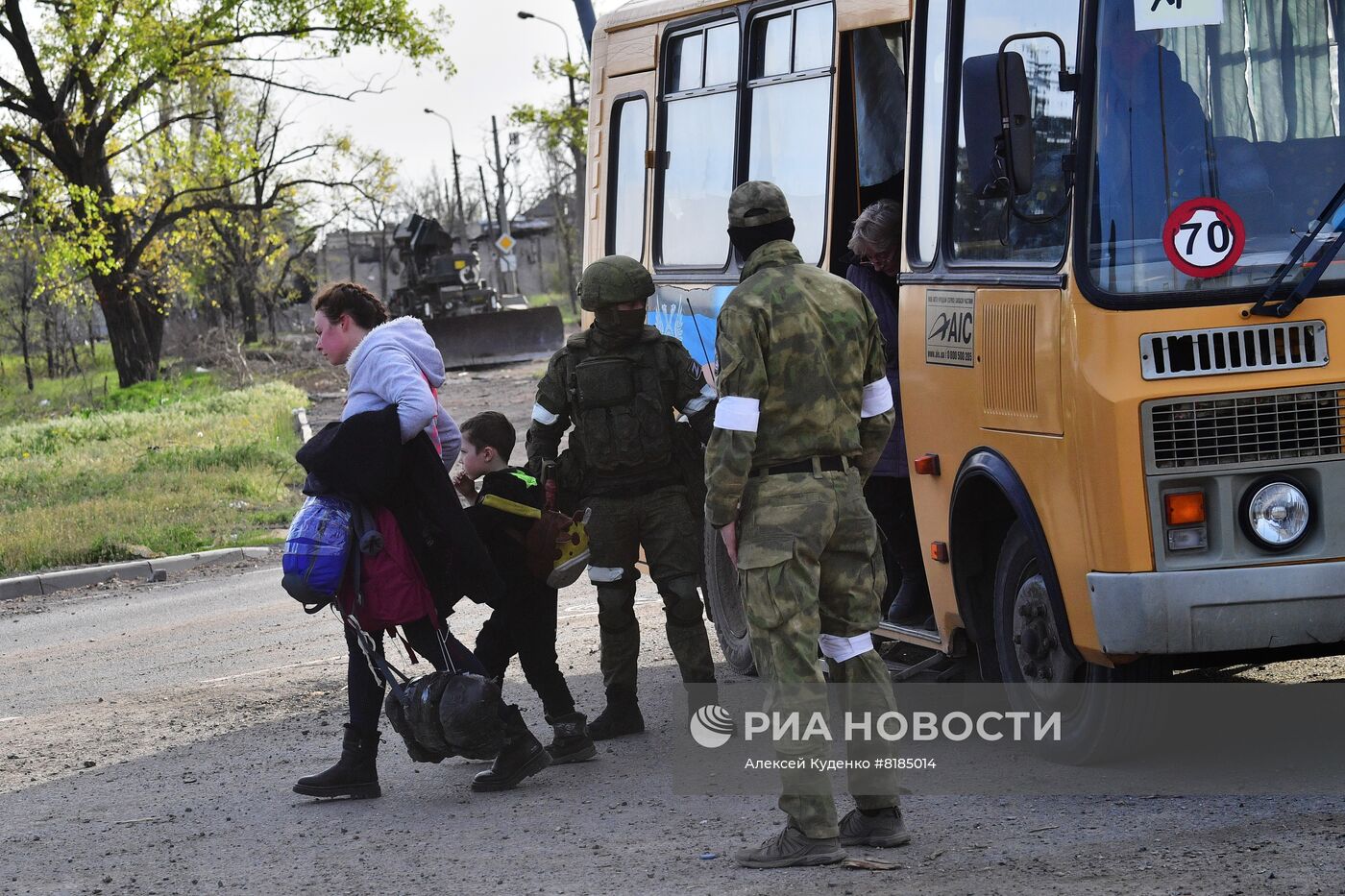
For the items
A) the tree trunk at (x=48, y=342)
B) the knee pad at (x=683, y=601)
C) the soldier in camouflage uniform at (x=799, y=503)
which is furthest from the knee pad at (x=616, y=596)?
the tree trunk at (x=48, y=342)

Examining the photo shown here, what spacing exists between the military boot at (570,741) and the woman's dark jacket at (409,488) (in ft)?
2.28

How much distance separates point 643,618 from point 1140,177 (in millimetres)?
4947

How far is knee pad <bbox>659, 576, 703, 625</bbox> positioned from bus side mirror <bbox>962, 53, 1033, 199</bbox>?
2052mm

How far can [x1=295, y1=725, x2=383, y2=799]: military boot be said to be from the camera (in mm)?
6000

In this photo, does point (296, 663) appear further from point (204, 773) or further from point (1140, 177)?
point (1140, 177)

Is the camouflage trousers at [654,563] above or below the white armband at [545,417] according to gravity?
below

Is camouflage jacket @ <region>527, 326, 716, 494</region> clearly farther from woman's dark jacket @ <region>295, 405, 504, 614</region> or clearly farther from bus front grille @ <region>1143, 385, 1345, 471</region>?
bus front grille @ <region>1143, 385, 1345, 471</region>

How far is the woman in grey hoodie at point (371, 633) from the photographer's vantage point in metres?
5.86

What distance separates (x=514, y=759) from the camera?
236 inches

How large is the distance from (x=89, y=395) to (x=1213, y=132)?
3286cm

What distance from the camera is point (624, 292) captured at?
6.26m

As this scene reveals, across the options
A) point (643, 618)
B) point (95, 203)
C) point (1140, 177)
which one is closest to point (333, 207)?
point (95, 203)

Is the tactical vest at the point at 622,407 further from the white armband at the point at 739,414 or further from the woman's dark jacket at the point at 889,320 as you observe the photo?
the white armband at the point at 739,414

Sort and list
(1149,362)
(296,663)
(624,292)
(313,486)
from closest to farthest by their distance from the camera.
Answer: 1. (1149,362)
2. (313,486)
3. (624,292)
4. (296,663)
